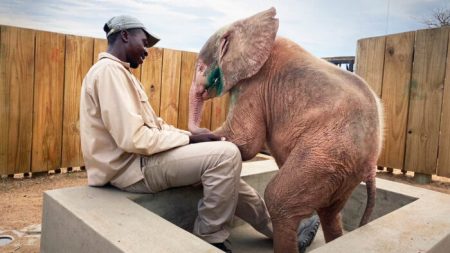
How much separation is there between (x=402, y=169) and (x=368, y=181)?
373 cm

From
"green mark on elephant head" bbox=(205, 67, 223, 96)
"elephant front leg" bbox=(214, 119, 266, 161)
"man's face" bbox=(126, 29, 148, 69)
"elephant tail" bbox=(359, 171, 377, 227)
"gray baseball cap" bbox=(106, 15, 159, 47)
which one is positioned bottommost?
"elephant tail" bbox=(359, 171, 377, 227)

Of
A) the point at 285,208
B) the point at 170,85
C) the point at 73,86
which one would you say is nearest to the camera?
the point at 285,208

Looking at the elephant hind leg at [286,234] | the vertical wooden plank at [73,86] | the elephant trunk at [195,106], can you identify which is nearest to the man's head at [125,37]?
the elephant trunk at [195,106]

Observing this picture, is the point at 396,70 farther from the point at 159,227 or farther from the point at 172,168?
the point at 159,227

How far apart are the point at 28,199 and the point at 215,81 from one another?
9.77ft

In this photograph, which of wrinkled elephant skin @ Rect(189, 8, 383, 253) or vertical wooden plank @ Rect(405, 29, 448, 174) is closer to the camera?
wrinkled elephant skin @ Rect(189, 8, 383, 253)

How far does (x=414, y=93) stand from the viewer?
555 cm

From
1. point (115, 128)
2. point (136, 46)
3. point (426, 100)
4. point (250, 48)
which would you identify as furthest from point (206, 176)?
point (426, 100)

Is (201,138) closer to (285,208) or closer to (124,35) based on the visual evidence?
(285,208)

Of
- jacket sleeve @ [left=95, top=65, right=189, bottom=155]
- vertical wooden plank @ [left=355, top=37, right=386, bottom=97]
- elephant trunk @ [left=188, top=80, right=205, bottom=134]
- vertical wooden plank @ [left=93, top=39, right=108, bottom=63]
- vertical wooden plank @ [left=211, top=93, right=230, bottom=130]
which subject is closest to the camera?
jacket sleeve @ [left=95, top=65, right=189, bottom=155]

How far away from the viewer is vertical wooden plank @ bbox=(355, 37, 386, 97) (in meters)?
5.93

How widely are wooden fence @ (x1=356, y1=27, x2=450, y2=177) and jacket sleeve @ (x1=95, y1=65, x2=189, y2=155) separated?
4479mm

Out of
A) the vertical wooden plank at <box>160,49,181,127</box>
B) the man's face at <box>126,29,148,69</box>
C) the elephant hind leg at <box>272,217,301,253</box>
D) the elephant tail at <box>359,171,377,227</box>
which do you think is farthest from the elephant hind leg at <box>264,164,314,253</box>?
the vertical wooden plank at <box>160,49,181,127</box>

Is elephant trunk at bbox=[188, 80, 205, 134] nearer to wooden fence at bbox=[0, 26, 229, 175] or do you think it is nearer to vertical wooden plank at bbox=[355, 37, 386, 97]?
wooden fence at bbox=[0, 26, 229, 175]
